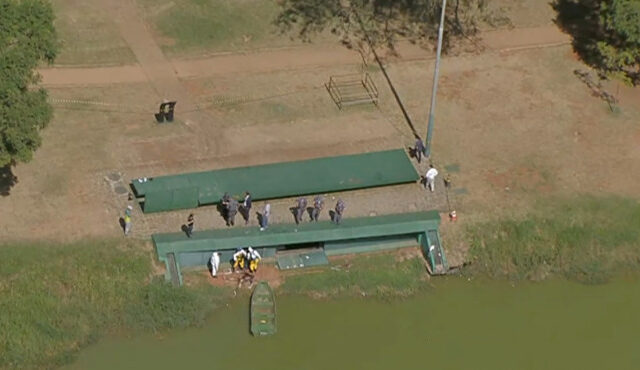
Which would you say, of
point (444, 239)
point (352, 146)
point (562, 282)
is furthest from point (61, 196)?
point (562, 282)

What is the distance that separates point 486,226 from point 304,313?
8562 mm

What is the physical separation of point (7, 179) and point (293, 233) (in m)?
12.2

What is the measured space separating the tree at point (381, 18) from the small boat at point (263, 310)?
16.5 metres

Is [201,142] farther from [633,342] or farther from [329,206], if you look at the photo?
[633,342]

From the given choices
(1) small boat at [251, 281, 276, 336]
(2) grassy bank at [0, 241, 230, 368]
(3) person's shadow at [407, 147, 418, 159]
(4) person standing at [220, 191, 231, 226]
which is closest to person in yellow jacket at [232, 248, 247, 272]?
(1) small boat at [251, 281, 276, 336]

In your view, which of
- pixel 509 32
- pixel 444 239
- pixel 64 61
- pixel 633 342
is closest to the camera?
pixel 633 342

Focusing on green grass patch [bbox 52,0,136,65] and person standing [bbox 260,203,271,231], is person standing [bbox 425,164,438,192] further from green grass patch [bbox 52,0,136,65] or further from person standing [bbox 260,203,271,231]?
green grass patch [bbox 52,0,136,65]

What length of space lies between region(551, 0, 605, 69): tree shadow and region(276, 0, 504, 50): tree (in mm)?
3654

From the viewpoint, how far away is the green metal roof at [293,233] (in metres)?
36.9

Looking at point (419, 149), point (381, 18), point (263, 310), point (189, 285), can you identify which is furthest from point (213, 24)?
point (263, 310)

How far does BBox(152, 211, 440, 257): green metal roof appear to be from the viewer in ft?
121

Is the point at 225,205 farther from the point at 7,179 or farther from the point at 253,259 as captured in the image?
the point at 7,179

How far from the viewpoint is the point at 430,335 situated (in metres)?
35.6

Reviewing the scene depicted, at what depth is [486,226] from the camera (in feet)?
128
